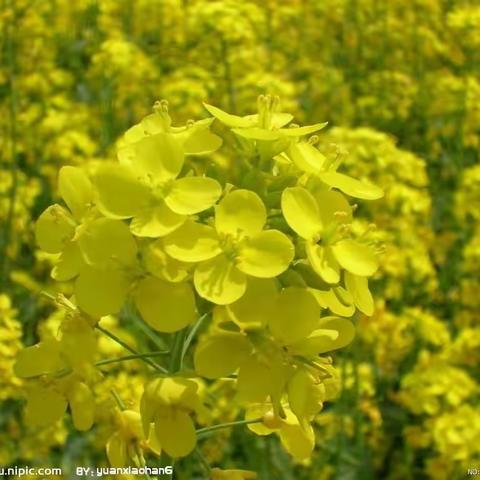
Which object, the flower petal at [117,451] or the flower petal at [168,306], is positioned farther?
the flower petal at [117,451]

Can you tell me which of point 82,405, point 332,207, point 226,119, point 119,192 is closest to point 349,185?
point 332,207

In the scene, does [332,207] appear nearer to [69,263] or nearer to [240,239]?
[240,239]

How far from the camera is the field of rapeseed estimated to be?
1.11m

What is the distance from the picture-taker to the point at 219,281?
1078 millimetres

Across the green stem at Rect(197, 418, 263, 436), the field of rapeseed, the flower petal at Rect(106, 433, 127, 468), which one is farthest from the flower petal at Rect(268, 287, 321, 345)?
the flower petal at Rect(106, 433, 127, 468)

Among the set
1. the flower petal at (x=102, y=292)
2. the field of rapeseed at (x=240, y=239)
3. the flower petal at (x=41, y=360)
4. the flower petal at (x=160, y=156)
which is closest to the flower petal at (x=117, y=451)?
the field of rapeseed at (x=240, y=239)

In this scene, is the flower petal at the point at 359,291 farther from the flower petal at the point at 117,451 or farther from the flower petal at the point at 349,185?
the flower petal at the point at 117,451

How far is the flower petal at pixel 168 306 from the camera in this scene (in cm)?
108

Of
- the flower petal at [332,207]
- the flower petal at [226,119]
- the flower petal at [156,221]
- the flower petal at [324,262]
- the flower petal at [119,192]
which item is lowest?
the flower petal at [324,262]

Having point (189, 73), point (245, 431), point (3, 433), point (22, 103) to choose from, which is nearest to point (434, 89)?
point (189, 73)

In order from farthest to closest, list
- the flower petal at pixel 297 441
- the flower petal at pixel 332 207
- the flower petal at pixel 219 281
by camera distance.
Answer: the flower petal at pixel 297 441, the flower petal at pixel 332 207, the flower petal at pixel 219 281

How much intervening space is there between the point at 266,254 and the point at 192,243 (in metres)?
0.08

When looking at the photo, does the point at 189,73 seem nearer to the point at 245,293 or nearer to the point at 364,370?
the point at 364,370

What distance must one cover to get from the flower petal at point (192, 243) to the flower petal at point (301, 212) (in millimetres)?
80
